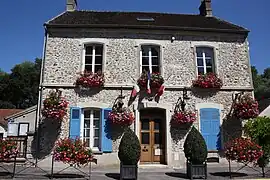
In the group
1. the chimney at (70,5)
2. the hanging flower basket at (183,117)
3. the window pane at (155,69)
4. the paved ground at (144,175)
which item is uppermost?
the chimney at (70,5)

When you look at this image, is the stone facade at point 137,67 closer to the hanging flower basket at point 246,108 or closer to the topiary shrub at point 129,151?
the hanging flower basket at point 246,108

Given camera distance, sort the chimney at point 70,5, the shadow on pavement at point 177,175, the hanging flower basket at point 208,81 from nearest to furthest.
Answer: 1. the shadow on pavement at point 177,175
2. the hanging flower basket at point 208,81
3. the chimney at point 70,5

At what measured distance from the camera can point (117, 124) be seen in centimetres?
992

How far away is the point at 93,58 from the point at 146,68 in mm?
2312

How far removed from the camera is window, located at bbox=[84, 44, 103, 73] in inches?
422

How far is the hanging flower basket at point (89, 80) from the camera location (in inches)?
396

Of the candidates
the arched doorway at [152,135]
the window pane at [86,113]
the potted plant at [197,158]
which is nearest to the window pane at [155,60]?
the arched doorway at [152,135]

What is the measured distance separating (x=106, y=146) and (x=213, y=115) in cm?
459

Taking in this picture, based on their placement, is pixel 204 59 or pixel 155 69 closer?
pixel 155 69

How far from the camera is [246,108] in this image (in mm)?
10031

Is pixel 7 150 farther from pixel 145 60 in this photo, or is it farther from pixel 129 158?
pixel 145 60

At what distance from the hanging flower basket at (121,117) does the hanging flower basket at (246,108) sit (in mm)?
4324

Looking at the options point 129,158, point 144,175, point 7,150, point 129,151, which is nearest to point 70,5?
point 7,150

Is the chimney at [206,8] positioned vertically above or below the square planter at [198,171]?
above
